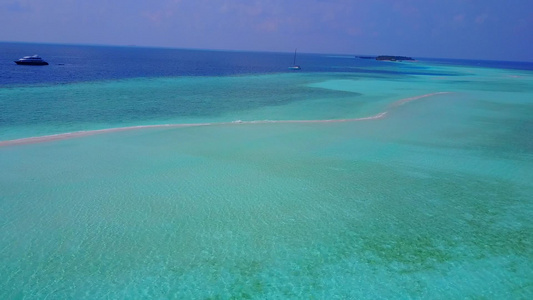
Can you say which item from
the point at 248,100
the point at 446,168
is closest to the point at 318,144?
the point at 446,168

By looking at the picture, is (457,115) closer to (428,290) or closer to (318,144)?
(318,144)

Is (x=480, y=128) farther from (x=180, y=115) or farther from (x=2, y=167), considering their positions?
(x=2, y=167)

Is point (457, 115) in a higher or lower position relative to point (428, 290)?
higher

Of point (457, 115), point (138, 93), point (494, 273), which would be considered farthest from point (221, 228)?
point (138, 93)

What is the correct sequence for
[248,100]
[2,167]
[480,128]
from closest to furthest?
[2,167], [480,128], [248,100]

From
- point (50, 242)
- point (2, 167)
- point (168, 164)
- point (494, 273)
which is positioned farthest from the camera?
point (168, 164)

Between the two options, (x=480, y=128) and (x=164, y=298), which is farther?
(x=480, y=128)
